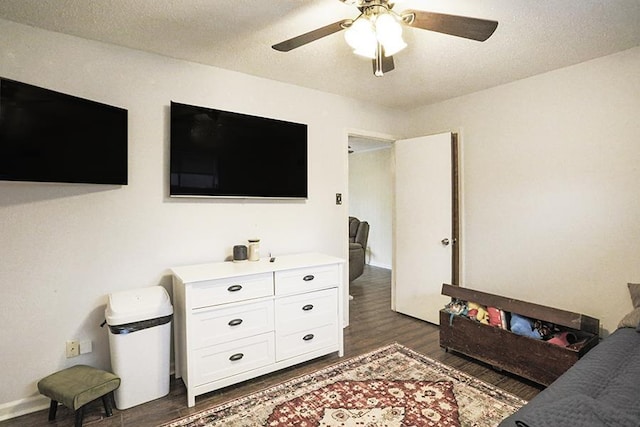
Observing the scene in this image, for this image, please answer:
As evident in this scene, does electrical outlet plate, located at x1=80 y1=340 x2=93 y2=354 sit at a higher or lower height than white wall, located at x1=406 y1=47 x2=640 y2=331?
lower

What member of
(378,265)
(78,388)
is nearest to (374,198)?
(378,265)

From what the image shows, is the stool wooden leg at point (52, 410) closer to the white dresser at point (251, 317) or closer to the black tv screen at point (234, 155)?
the white dresser at point (251, 317)

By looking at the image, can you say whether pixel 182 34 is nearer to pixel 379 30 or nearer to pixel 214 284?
pixel 379 30

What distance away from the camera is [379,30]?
1.56m

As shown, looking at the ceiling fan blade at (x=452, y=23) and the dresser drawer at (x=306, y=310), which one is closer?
the ceiling fan blade at (x=452, y=23)

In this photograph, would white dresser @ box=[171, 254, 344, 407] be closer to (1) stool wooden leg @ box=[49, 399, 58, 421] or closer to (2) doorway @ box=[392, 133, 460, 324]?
(1) stool wooden leg @ box=[49, 399, 58, 421]

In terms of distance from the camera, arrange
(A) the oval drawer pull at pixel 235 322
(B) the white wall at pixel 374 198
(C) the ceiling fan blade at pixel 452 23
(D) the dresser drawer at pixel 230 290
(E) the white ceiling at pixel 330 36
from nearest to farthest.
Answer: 1. (C) the ceiling fan blade at pixel 452 23
2. (E) the white ceiling at pixel 330 36
3. (D) the dresser drawer at pixel 230 290
4. (A) the oval drawer pull at pixel 235 322
5. (B) the white wall at pixel 374 198

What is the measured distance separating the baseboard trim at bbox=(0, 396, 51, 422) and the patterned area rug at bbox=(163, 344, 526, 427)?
906 mm

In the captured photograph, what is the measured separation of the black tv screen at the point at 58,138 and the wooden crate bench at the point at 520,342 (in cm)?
285

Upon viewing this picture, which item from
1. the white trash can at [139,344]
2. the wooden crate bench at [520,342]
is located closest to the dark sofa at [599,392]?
the wooden crate bench at [520,342]

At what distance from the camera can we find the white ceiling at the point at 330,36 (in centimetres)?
186

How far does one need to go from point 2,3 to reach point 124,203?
1.27 meters

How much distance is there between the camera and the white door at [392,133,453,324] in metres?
3.44

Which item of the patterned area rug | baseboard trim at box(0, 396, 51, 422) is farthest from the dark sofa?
baseboard trim at box(0, 396, 51, 422)
